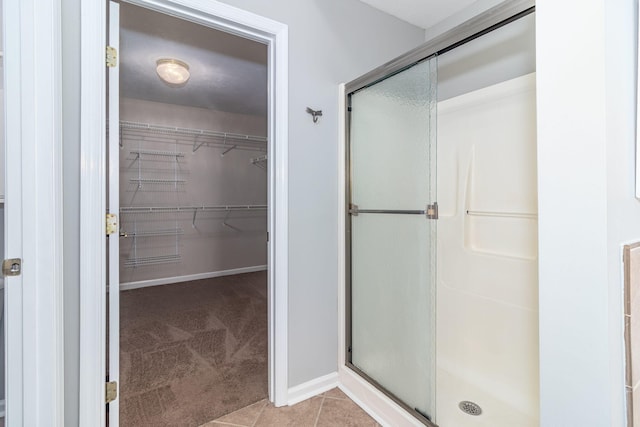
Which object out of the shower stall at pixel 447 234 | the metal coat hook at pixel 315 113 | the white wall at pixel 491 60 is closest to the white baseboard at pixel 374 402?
the shower stall at pixel 447 234

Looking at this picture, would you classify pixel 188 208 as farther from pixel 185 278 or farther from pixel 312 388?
pixel 312 388

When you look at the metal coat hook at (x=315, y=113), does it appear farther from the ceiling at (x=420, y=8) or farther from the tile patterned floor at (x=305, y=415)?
the tile patterned floor at (x=305, y=415)

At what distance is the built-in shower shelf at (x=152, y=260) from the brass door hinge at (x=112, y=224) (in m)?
3.13

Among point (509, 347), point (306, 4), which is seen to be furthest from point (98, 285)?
point (509, 347)

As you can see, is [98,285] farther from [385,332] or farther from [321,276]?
[385,332]

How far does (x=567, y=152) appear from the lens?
0.72 meters

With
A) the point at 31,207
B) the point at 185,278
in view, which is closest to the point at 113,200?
the point at 31,207

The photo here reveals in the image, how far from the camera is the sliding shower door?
1524 millimetres

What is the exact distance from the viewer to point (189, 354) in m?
2.37

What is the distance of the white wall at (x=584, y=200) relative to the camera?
0.66 m

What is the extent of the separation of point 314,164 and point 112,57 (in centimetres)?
Answer: 107

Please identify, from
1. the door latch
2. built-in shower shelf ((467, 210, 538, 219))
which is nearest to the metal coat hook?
built-in shower shelf ((467, 210, 538, 219))

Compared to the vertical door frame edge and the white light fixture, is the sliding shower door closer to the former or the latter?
the vertical door frame edge

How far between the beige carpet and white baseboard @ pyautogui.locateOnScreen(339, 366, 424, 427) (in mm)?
526
